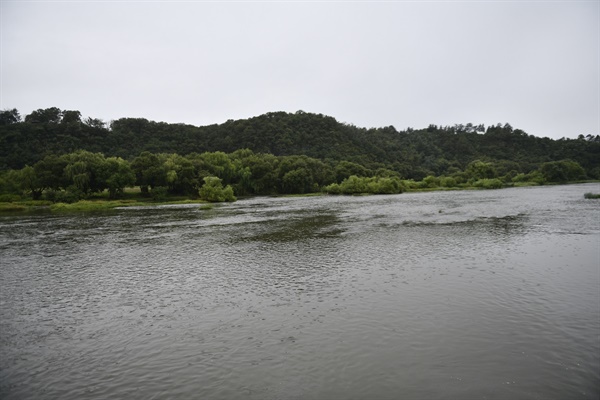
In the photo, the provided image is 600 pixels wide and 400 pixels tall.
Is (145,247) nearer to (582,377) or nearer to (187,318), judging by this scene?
(187,318)

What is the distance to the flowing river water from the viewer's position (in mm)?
10758

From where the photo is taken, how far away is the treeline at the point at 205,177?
8962 centimetres

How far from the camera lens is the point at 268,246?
1294 inches

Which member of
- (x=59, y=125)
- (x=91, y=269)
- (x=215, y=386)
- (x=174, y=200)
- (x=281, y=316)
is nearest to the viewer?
(x=215, y=386)

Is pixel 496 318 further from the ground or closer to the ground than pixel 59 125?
closer to the ground

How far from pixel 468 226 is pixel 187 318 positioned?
33169mm

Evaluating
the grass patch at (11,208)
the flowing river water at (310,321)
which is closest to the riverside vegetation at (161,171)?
the grass patch at (11,208)

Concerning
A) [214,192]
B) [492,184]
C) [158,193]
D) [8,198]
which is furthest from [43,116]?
[492,184]

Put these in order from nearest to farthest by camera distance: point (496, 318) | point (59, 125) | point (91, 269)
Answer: point (496, 318), point (91, 269), point (59, 125)

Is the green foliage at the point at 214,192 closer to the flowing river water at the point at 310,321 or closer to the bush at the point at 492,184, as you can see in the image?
the flowing river water at the point at 310,321

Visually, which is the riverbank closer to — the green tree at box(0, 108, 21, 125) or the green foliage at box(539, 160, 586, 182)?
the green foliage at box(539, 160, 586, 182)

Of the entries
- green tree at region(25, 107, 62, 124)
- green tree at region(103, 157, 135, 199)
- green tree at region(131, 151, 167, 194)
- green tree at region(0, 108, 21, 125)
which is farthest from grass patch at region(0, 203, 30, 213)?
green tree at region(0, 108, 21, 125)

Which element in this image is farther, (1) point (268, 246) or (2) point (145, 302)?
(1) point (268, 246)

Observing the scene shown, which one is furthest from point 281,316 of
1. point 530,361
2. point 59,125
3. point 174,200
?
point 59,125
